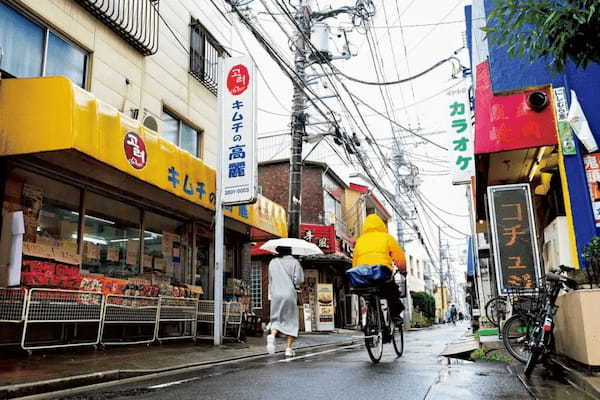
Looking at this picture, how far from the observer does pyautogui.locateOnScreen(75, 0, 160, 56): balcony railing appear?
10266mm

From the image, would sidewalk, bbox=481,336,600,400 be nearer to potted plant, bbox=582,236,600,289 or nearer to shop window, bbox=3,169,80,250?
potted plant, bbox=582,236,600,289

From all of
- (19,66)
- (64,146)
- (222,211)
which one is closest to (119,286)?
(222,211)

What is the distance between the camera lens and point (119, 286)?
9.73 metres

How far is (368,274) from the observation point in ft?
24.3

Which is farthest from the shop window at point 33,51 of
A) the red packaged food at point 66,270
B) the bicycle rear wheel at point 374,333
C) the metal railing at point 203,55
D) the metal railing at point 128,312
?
the bicycle rear wheel at point 374,333

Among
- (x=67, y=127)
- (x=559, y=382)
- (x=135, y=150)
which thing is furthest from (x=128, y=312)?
(x=559, y=382)

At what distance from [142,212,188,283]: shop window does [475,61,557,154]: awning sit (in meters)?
7.58

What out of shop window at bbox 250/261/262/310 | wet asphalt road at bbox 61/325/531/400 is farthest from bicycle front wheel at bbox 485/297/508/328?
shop window at bbox 250/261/262/310

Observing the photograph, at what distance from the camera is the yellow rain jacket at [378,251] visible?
7.44 meters

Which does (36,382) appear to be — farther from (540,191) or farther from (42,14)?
(540,191)

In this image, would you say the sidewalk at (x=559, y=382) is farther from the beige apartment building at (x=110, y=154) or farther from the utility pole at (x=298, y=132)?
the utility pole at (x=298, y=132)

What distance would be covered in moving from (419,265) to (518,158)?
4954 centimetres

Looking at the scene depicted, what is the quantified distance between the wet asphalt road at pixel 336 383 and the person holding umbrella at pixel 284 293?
1406 millimetres

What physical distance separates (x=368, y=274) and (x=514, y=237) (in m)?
3.78
